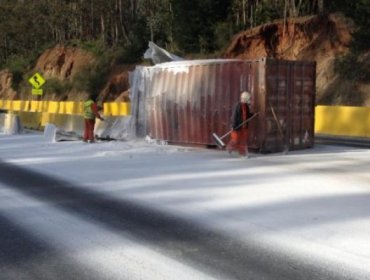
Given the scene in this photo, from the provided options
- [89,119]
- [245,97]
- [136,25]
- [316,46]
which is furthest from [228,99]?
[136,25]

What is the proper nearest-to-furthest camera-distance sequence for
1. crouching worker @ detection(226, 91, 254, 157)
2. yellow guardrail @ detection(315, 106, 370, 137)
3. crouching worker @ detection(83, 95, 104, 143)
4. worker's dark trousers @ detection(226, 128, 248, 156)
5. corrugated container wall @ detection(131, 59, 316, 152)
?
crouching worker @ detection(226, 91, 254, 157) < worker's dark trousers @ detection(226, 128, 248, 156) < corrugated container wall @ detection(131, 59, 316, 152) < crouching worker @ detection(83, 95, 104, 143) < yellow guardrail @ detection(315, 106, 370, 137)

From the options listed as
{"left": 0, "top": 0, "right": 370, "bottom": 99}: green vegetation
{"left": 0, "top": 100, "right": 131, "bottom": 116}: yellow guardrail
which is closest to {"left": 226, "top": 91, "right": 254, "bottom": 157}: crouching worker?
{"left": 0, "top": 0, "right": 370, "bottom": 99}: green vegetation

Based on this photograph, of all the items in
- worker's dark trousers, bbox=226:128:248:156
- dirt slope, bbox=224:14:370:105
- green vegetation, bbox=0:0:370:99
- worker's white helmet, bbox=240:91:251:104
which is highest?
green vegetation, bbox=0:0:370:99

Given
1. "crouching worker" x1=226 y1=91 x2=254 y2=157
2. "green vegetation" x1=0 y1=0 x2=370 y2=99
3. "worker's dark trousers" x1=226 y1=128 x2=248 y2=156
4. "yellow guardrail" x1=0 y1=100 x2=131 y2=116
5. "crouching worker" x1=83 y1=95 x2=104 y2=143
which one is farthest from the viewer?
"green vegetation" x1=0 y1=0 x2=370 y2=99

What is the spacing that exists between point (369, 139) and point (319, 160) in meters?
6.82

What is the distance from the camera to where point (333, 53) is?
32062 mm

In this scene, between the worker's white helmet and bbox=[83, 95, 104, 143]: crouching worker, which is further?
bbox=[83, 95, 104, 143]: crouching worker

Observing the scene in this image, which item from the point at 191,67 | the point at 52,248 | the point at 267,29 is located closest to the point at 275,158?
the point at 191,67

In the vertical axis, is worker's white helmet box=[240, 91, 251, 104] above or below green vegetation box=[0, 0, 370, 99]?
below

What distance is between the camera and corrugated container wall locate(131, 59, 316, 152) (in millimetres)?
15180

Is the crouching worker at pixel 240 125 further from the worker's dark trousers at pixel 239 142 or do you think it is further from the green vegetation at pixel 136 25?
the green vegetation at pixel 136 25

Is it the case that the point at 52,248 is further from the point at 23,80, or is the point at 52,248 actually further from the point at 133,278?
the point at 23,80

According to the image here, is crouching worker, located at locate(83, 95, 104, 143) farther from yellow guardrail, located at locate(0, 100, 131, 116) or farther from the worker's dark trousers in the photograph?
yellow guardrail, located at locate(0, 100, 131, 116)

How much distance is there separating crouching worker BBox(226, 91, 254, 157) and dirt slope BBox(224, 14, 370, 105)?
15482 millimetres
